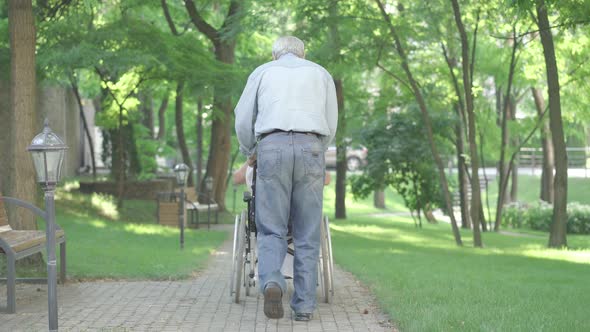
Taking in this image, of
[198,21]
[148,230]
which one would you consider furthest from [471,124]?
[198,21]

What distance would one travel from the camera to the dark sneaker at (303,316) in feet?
21.1

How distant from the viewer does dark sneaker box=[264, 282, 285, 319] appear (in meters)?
5.83

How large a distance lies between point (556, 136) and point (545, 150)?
14.2 m

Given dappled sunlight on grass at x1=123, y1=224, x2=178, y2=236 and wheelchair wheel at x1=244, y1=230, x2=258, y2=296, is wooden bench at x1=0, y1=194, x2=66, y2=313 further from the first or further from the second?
dappled sunlight on grass at x1=123, y1=224, x2=178, y2=236

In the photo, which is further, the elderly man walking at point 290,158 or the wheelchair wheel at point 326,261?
the wheelchair wheel at point 326,261

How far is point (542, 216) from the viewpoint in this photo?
29656mm

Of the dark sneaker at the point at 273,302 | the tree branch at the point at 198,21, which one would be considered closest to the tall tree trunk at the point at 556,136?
the tree branch at the point at 198,21

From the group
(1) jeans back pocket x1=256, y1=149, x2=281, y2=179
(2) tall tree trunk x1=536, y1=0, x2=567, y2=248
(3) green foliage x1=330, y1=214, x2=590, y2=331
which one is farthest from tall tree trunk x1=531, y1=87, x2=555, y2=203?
(1) jeans back pocket x1=256, y1=149, x2=281, y2=179

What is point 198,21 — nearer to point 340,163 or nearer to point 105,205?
point 105,205

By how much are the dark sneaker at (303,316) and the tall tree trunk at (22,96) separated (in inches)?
157

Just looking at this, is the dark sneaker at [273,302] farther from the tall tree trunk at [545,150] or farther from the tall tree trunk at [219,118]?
the tall tree trunk at [545,150]

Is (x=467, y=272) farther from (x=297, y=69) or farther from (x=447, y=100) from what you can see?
(x=447, y=100)

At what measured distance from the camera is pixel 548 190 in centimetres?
3256

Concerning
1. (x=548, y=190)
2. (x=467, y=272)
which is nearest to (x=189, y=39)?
(x=467, y=272)
